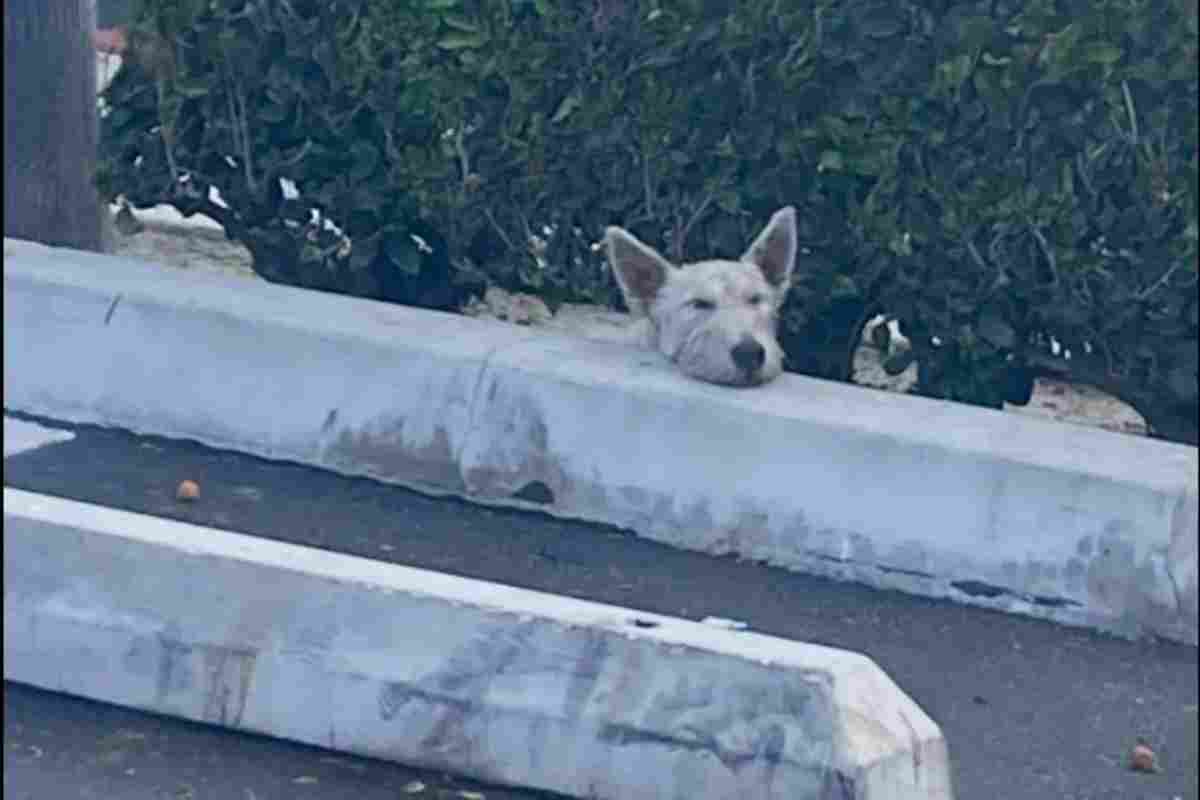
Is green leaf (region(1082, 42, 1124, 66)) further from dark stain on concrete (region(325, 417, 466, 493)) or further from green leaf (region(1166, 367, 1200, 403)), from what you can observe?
dark stain on concrete (region(325, 417, 466, 493))

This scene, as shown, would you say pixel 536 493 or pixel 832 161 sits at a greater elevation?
pixel 832 161

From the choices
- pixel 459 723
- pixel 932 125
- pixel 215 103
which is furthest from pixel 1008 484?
pixel 215 103

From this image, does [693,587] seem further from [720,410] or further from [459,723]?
[459,723]

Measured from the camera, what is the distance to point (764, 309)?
309 inches

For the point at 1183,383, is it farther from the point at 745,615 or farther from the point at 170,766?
the point at 170,766

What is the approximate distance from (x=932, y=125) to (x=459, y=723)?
287cm

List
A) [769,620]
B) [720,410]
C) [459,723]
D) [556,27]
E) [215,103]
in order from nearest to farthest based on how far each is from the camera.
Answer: [459,723]
[769,620]
[720,410]
[556,27]
[215,103]

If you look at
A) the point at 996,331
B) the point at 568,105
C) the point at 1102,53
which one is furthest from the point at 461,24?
the point at 1102,53

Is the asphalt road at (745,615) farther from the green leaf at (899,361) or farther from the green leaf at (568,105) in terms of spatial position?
the green leaf at (568,105)

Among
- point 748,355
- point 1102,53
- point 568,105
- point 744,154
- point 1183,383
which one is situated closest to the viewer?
point 1102,53

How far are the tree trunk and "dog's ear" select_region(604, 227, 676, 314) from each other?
2238 millimetres

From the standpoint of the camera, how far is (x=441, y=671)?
224 inches

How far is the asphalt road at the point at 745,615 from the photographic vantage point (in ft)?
19.8

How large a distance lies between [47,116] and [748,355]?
3073 mm
